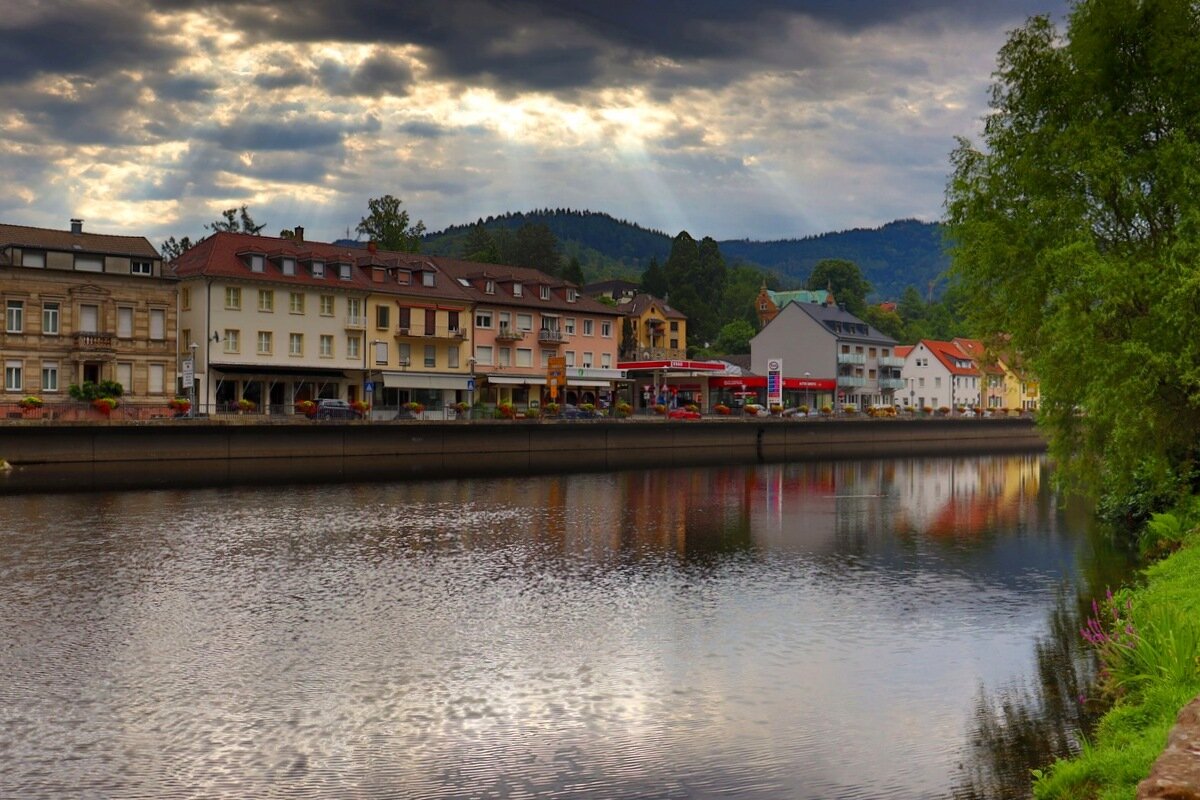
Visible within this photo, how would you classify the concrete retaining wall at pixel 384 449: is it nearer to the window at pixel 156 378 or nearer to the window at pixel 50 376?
the window at pixel 156 378

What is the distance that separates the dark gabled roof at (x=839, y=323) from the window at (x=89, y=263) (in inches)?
3595

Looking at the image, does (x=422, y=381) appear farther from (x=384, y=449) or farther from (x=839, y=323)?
(x=839, y=323)

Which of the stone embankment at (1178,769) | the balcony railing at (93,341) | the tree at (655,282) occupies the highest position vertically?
the tree at (655,282)

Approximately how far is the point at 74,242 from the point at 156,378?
10.6 m

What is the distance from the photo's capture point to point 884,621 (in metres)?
23.5

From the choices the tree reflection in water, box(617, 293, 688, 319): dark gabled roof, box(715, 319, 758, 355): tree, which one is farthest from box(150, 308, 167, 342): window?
box(715, 319, 758, 355): tree

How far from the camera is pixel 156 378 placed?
76375mm

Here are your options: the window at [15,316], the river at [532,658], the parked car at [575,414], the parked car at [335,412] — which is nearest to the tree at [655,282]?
the parked car at [575,414]

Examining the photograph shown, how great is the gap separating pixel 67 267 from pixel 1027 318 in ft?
207

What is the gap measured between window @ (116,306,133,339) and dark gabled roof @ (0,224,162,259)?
3.86 m

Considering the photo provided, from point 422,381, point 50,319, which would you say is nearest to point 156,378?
point 50,319

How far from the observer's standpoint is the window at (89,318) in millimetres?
72625

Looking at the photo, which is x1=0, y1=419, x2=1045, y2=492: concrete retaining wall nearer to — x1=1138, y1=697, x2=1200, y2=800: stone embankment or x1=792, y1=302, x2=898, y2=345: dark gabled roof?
x1=792, y1=302, x2=898, y2=345: dark gabled roof

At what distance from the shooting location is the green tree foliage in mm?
27609
